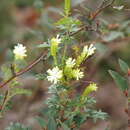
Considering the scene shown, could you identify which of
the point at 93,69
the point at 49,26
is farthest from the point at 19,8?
the point at 49,26

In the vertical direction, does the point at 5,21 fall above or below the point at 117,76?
above

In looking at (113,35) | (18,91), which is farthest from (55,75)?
(113,35)

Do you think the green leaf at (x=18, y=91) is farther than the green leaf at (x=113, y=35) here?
No

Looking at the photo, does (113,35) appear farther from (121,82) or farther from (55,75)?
(55,75)

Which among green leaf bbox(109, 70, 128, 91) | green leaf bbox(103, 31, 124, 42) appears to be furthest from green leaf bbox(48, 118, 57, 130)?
green leaf bbox(103, 31, 124, 42)

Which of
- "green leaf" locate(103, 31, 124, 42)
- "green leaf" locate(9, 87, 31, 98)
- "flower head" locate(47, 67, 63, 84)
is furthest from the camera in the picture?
"green leaf" locate(103, 31, 124, 42)

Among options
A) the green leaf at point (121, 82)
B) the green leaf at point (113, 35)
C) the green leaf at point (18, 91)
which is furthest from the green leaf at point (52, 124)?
the green leaf at point (113, 35)

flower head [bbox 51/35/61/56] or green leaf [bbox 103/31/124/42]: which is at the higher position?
green leaf [bbox 103/31/124/42]

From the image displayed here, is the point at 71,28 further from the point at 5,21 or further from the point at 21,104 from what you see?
the point at 5,21

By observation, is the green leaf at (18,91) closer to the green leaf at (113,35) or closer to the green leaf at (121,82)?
the green leaf at (121,82)

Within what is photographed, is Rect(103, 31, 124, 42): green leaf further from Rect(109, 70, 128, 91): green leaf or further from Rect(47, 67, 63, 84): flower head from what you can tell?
Rect(47, 67, 63, 84): flower head

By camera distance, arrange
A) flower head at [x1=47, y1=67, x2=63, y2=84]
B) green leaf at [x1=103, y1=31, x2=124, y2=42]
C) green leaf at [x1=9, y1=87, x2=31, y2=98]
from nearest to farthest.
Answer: flower head at [x1=47, y1=67, x2=63, y2=84], green leaf at [x1=9, y1=87, x2=31, y2=98], green leaf at [x1=103, y1=31, x2=124, y2=42]
